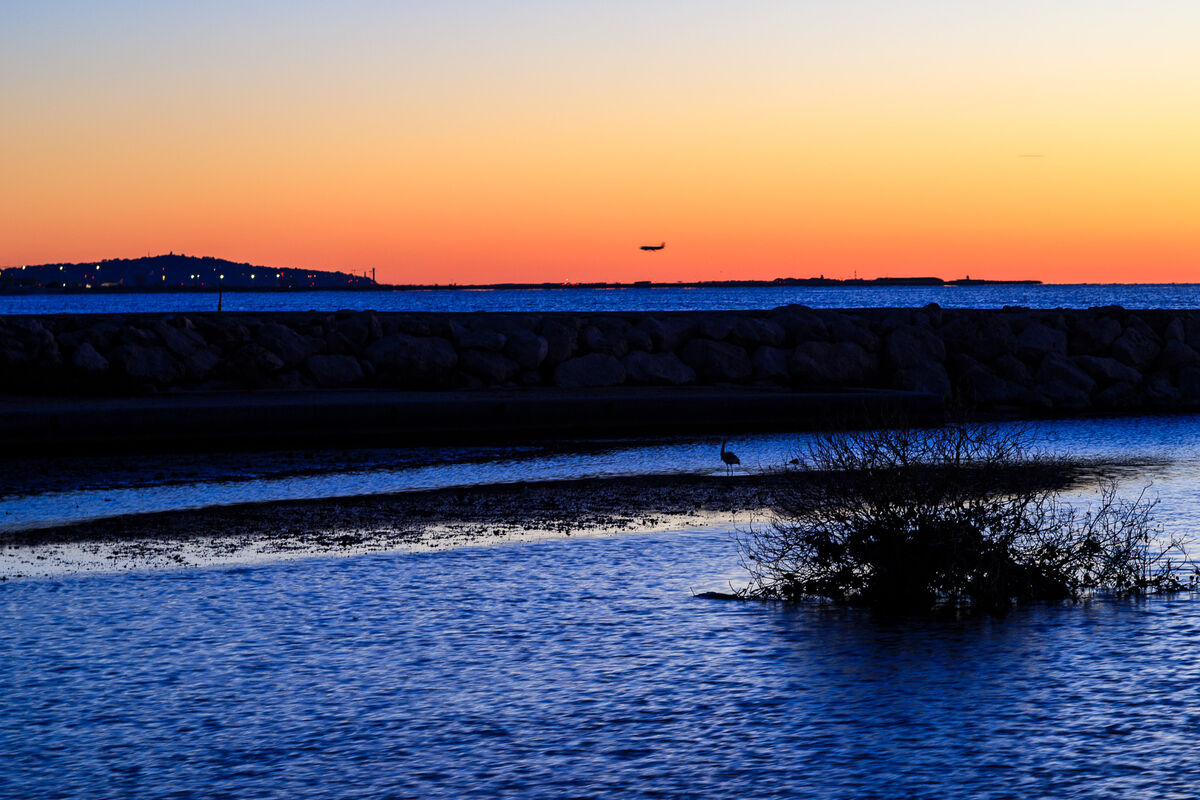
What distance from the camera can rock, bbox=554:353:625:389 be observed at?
3088 centimetres

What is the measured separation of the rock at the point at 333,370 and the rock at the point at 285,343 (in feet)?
1.30

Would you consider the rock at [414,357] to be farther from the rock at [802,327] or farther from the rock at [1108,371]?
the rock at [1108,371]

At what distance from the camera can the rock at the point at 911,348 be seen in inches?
1289

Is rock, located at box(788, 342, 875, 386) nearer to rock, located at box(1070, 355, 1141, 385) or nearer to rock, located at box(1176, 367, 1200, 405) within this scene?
rock, located at box(1070, 355, 1141, 385)

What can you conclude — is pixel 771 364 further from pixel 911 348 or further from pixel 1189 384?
pixel 1189 384

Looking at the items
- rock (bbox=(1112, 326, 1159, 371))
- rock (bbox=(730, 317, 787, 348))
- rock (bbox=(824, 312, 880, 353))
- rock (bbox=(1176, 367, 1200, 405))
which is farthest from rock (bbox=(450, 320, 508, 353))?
rock (bbox=(1176, 367, 1200, 405))

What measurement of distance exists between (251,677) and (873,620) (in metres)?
4.30

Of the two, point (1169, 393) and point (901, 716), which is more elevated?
point (1169, 393)

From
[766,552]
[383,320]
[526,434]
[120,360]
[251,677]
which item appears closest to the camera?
[251,677]

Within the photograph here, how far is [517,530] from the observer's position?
14516mm

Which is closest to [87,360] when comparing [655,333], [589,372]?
[589,372]

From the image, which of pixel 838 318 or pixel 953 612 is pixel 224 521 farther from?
pixel 838 318

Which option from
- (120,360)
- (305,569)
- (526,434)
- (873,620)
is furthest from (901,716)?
(120,360)

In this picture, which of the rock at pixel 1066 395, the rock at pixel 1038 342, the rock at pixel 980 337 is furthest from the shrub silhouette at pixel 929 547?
the rock at pixel 1038 342
